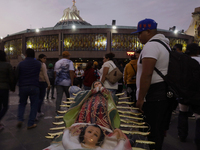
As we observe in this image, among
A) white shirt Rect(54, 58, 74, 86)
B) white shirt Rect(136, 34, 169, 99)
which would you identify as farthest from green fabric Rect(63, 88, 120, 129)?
white shirt Rect(54, 58, 74, 86)

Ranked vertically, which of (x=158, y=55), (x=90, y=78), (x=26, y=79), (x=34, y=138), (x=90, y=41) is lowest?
(x=34, y=138)

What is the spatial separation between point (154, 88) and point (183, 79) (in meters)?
0.37

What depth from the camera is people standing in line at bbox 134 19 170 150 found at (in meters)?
1.98

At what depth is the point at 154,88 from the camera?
2072 millimetres

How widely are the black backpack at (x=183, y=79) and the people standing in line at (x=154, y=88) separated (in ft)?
0.28

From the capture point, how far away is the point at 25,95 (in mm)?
4012

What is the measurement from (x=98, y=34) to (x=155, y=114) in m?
24.8

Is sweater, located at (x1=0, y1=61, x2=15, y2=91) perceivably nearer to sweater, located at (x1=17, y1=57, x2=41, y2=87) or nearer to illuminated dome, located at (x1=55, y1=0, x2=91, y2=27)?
sweater, located at (x1=17, y1=57, x2=41, y2=87)

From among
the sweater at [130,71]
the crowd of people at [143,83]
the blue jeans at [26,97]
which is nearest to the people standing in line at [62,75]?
the crowd of people at [143,83]

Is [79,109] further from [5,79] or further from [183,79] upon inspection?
[5,79]

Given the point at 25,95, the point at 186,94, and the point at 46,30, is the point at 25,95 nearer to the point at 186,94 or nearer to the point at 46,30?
the point at 186,94

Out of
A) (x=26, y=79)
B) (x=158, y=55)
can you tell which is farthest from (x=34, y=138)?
(x=158, y=55)

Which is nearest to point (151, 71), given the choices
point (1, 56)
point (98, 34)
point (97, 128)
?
point (97, 128)

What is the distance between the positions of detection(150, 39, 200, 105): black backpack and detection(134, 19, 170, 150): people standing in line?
0.09m
